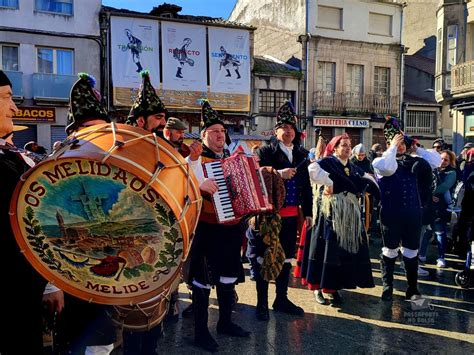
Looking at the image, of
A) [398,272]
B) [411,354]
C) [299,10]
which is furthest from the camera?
[299,10]

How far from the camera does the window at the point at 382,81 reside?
23.1m

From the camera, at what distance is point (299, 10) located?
2150 cm

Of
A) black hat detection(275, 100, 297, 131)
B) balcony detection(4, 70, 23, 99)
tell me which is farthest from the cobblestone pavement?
balcony detection(4, 70, 23, 99)

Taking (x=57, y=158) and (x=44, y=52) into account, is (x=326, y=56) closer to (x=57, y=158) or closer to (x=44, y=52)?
(x=44, y=52)

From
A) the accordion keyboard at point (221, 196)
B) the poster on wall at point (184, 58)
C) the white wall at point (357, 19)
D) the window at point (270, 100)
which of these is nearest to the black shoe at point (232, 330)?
the accordion keyboard at point (221, 196)

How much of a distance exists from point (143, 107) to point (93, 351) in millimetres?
1816

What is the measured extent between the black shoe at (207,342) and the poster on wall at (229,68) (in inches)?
Result: 644

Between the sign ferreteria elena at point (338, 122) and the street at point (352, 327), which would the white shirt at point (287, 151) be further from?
the sign ferreteria elena at point (338, 122)

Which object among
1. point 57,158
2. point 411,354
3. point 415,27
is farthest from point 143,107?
point 415,27

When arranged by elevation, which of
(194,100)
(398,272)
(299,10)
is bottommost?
(398,272)

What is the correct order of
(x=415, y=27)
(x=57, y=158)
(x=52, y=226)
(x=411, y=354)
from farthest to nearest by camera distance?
(x=415, y=27)
(x=411, y=354)
(x=52, y=226)
(x=57, y=158)

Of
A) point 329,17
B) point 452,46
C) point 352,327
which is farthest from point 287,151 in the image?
point 329,17

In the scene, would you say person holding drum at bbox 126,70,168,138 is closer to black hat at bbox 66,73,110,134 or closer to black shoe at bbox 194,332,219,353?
black hat at bbox 66,73,110,134

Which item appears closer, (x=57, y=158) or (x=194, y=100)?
(x=57, y=158)
